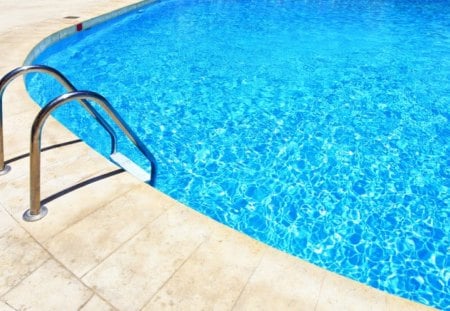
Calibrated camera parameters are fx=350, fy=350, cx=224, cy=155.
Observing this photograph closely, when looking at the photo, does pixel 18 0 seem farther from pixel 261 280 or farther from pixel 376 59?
pixel 261 280

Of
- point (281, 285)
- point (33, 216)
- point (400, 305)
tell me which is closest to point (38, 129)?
point (33, 216)

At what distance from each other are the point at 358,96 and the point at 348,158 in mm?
2780

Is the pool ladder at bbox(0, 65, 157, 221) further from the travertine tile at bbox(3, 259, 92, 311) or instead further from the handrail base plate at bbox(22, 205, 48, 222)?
the travertine tile at bbox(3, 259, 92, 311)

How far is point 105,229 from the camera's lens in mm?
3404

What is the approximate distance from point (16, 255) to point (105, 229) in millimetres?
764

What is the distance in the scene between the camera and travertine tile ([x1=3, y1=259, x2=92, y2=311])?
268 centimetres

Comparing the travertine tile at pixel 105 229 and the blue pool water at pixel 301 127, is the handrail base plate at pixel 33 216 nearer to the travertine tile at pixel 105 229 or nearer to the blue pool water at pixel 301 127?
the travertine tile at pixel 105 229

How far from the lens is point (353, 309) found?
110 inches

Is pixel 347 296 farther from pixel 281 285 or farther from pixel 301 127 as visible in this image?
pixel 301 127

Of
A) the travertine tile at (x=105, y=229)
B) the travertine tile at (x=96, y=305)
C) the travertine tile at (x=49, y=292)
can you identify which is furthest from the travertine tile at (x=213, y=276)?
the travertine tile at (x=105, y=229)

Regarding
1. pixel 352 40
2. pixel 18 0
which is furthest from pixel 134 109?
pixel 18 0

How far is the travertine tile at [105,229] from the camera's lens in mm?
3096

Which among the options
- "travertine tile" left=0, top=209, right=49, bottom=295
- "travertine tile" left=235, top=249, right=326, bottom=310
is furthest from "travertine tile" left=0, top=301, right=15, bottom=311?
"travertine tile" left=235, top=249, right=326, bottom=310

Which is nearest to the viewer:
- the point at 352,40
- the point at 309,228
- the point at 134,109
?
the point at 309,228
